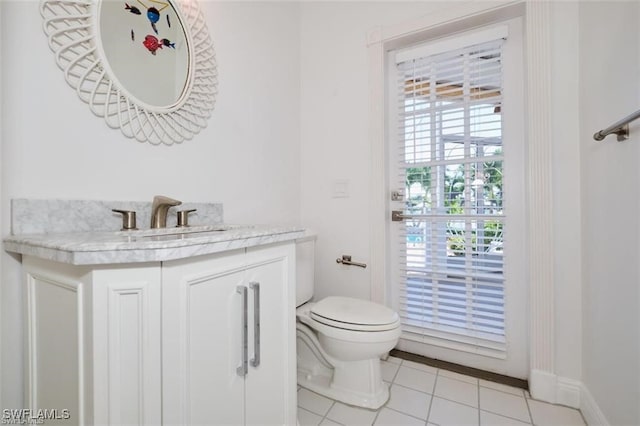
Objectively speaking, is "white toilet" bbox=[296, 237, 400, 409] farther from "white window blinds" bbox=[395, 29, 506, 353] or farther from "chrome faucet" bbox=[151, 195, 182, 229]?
"chrome faucet" bbox=[151, 195, 182, 229]

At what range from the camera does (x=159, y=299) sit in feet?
2.19

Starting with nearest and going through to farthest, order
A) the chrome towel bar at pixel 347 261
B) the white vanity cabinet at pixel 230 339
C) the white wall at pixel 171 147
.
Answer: the white vanity cabinet at pixel 230 339 → the white wall at pixel 171 147 → the chrome towel bar at pixel 347 261

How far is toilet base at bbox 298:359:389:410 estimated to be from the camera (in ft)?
4.45

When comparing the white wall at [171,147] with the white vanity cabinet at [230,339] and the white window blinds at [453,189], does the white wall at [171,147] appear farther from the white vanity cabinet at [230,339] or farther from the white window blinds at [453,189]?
the white window blinds at [453,189]

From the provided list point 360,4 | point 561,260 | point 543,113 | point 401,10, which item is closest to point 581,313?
point 561,260

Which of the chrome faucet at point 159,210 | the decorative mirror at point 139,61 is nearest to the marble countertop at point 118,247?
the chrome faucet at point 159,210

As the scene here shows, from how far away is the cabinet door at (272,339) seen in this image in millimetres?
917

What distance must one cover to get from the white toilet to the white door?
46cm

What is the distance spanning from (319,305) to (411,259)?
0.65 metres

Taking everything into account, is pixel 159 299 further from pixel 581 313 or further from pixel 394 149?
pixel 581 313

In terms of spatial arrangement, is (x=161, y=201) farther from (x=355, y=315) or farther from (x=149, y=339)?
(x=355, y=315)

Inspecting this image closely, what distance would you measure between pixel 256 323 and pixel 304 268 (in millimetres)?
705

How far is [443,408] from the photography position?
4.39 feet

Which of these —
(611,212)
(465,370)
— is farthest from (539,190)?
(465,370)
